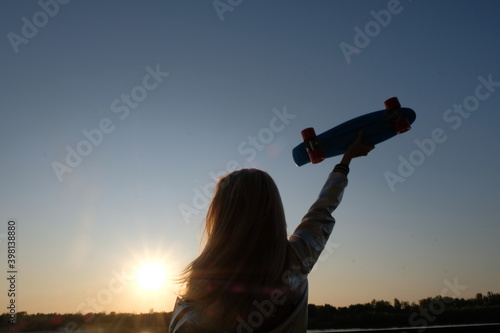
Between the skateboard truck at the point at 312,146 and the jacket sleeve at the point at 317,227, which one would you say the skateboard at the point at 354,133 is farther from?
the jacket sleeve at the point at 317,227

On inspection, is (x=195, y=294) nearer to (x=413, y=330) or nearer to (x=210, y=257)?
(x=210, y=257)

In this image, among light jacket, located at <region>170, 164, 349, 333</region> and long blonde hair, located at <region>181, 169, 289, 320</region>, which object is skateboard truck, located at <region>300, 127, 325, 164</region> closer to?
light jacket, located at <region>170, 164, 349, 333</region>

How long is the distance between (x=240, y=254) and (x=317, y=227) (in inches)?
13.1

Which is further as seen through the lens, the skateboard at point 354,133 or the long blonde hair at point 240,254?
the skateboard at point 354,133

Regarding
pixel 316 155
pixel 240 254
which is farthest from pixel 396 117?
pixel 240 254

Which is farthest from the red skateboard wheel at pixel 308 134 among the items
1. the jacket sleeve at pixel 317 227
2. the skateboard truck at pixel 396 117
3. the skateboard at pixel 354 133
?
the jacket sleeve at pixel 317 227

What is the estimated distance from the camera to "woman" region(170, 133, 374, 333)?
3.84 feet

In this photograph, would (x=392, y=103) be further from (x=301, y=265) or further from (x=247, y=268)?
(x=247, y=268)

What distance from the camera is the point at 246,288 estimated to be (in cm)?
119

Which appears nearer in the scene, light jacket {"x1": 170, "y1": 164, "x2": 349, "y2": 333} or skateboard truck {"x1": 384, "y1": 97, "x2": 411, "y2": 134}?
light jacket {"x1": 170, "y1": 164, "x2": 349, "y2": 333}

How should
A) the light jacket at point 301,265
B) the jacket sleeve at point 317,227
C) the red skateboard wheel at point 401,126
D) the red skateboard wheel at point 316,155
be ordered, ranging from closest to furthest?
the light jacket at point 301,265 → the jacket sleeve at point 317,227 → the red skateboard wheel at point 401,126 → the red skateboard wheel at point 316,155

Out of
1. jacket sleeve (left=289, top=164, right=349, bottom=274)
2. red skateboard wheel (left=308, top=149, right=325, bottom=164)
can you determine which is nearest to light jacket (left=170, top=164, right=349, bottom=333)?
jacket sleeve (left=289, top=164, right=349, bottom=274)

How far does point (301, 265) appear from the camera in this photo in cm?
130

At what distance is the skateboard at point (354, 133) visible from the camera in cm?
252
